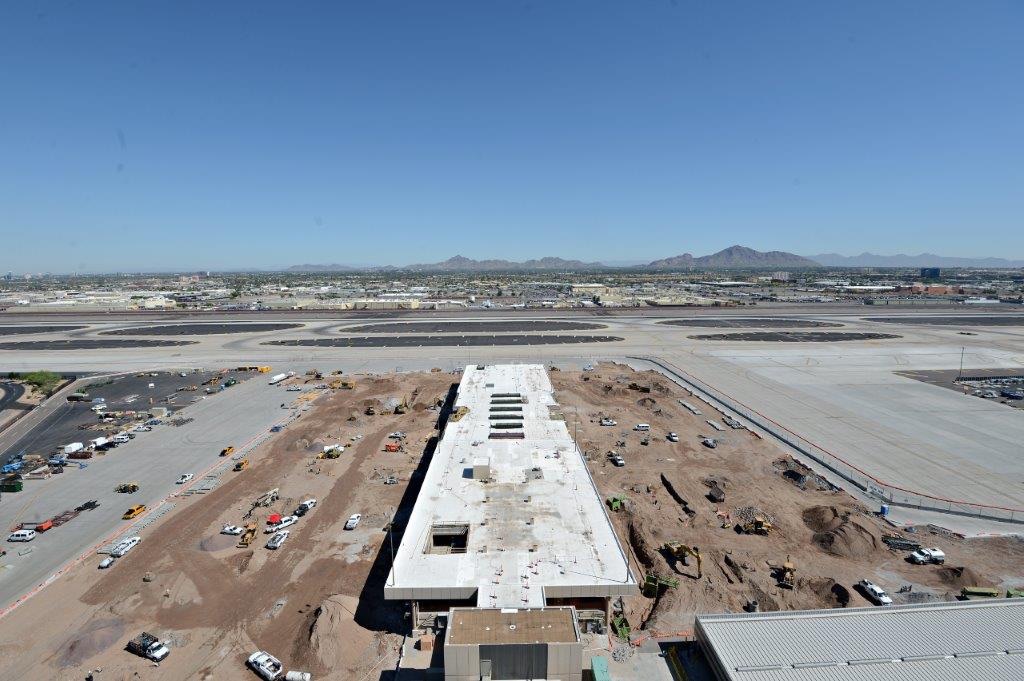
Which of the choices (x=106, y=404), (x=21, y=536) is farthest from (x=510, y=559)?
(x=106, y=404)

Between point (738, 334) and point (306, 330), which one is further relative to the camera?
point (306, 330)

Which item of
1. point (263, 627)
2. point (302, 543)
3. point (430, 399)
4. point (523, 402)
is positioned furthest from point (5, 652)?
point (430, 399)

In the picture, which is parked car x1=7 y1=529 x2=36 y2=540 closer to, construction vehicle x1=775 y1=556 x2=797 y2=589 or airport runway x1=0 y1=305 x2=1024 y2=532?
construction vehicle x1=775 y1=556 x2=797 y2=589

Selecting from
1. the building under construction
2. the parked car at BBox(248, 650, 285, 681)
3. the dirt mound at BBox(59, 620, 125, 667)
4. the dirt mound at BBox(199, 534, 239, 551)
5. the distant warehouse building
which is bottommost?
the dirt mound at BBox(59, 620, 125, 667)

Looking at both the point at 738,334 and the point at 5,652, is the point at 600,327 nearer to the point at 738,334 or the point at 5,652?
the point at 738,334

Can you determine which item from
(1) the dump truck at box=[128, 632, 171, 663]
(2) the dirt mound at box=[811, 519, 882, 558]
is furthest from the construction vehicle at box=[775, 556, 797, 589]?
(1) the dump truck at box=[128, 632, 171, 663]

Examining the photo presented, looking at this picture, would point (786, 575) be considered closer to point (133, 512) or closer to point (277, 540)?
point (277, 540)
